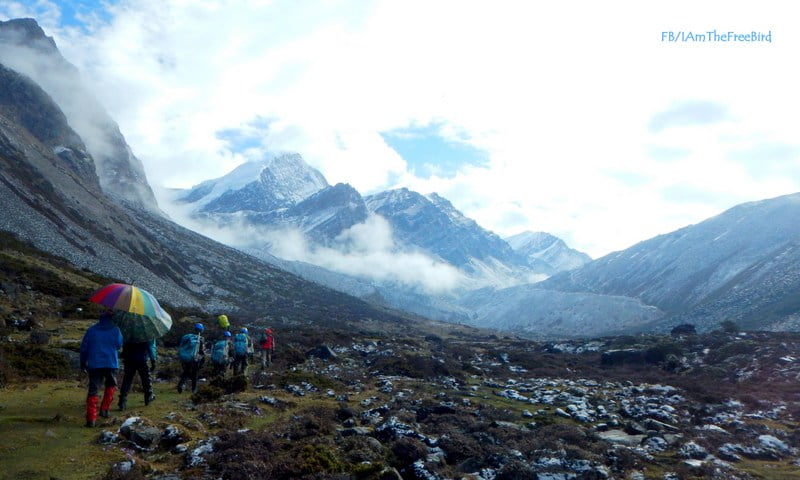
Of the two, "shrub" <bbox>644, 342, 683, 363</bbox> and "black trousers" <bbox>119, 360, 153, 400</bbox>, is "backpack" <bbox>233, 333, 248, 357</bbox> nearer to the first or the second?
"black trousers" <bbox>119, 360, 153, 400</bbox>

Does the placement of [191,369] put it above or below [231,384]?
above

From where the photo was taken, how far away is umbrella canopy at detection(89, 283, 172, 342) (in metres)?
13.6

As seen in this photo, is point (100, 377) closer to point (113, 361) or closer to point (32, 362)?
point (113, 361)

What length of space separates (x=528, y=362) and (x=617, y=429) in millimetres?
25338

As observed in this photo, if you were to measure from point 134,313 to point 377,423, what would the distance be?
8018 millimetres

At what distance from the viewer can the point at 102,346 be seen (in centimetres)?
1291

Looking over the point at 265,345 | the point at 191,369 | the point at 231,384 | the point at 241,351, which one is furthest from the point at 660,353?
the point at 191,369

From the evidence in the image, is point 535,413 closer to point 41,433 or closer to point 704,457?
point 704,457

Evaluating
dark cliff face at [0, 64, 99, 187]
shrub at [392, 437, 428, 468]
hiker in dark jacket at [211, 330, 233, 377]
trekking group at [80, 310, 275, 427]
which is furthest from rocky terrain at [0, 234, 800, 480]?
dark cliff face at [0, 64, 99, 187]

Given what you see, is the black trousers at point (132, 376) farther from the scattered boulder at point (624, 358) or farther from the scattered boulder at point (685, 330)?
the scattered boulder at point (685, 330)

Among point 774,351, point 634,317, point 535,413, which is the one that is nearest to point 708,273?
point 634,317

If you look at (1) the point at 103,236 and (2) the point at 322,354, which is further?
(1) the point at 103,236

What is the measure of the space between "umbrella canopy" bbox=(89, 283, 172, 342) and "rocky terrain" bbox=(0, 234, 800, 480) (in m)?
2.20

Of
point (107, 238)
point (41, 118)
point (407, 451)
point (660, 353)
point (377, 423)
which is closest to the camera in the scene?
point (407, 451)
